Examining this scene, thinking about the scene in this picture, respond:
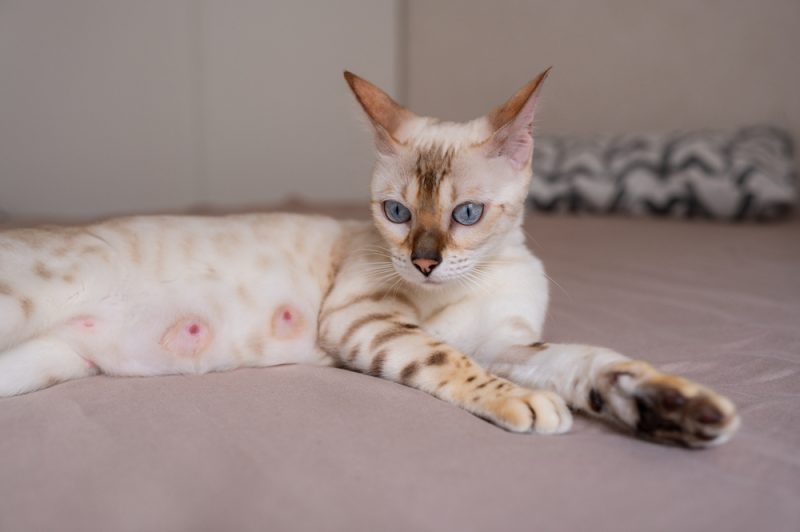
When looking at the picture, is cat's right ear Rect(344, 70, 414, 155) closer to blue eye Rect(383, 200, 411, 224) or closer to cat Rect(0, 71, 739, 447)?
cat Rect(0, 71, 739, 447)

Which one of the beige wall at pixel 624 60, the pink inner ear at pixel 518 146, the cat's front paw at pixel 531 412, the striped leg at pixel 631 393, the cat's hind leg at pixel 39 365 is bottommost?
the cat's hind leg at pixel 39 365

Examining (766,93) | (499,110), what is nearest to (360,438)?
(499,110)

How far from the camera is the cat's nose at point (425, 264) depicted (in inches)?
57.7

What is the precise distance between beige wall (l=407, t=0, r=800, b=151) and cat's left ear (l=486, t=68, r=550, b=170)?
284 centimetres

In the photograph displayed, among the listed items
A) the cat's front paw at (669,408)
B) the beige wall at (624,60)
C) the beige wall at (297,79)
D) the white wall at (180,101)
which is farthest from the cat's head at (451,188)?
the beige wall at (624,60)

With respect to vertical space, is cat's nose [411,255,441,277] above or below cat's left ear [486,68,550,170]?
below

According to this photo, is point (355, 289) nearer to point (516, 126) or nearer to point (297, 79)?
point (516, 126)

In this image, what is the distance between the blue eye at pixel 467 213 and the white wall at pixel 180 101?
2703 mm

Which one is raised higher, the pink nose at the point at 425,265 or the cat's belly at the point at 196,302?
the pink nose at the point at 425,265

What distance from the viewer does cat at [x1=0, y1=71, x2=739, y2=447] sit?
1.43 meters

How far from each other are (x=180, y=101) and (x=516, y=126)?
452cm

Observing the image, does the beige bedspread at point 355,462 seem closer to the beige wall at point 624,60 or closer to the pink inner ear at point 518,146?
the pink inner ear at point 518,146

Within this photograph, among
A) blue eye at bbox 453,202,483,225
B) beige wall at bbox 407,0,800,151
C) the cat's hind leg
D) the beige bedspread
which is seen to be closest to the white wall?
beige wall at bbox 407,0,800,151

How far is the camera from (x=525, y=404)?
1171 mm
